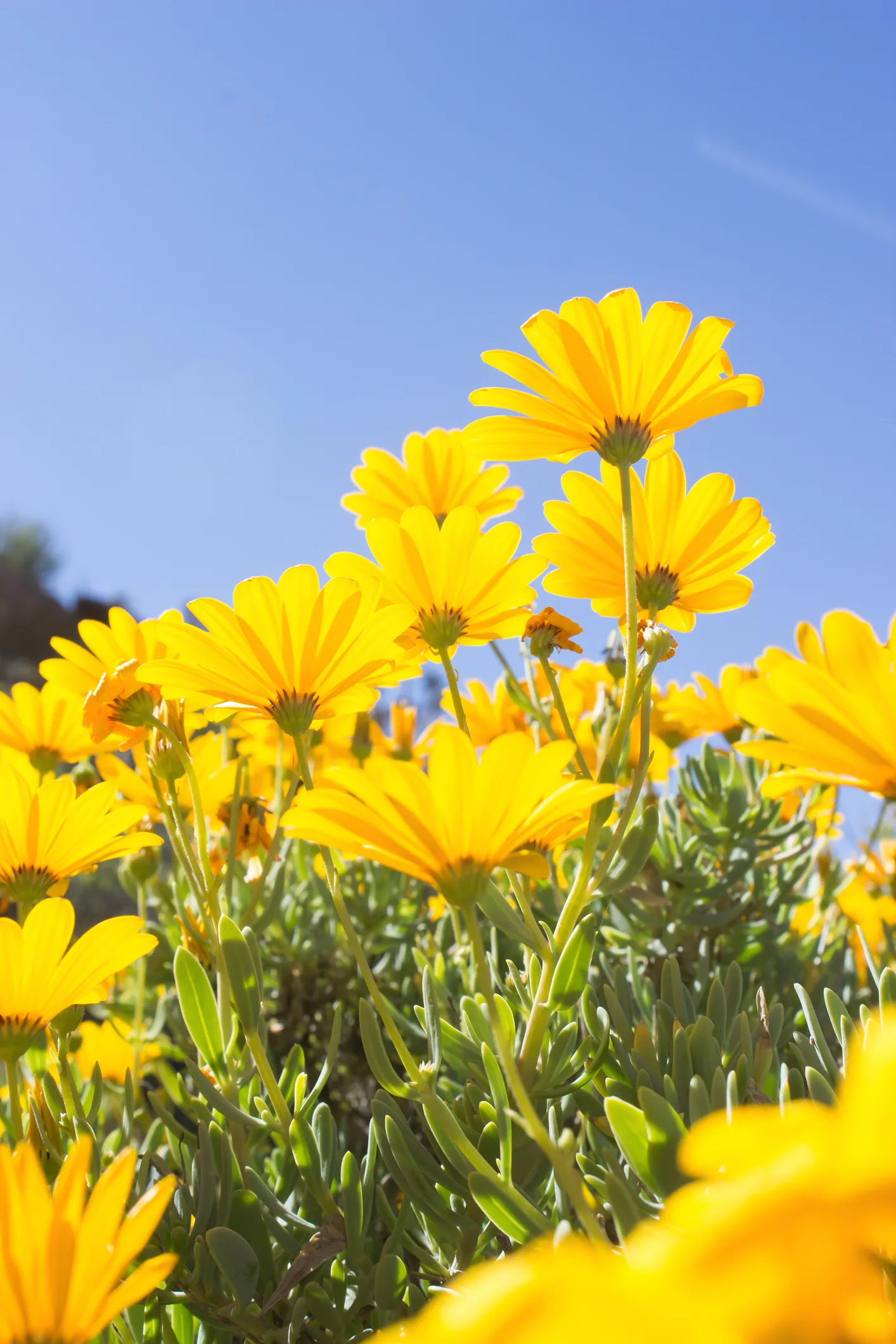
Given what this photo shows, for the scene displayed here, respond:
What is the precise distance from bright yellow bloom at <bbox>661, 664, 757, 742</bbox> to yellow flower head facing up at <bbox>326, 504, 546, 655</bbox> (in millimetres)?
1058

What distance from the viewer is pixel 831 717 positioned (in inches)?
25.3

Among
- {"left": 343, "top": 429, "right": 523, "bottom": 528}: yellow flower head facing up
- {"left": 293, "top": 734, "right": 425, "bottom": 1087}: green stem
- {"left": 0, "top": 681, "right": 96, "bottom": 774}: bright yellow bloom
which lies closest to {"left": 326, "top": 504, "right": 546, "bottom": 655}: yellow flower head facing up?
{"left": 293, "top": 734, "right": 425, "bottom": 1087}: green stem

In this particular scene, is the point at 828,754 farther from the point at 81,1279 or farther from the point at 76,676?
the point at 76,676

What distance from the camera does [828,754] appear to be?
645 millimetres

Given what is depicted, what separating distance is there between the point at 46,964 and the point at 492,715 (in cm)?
109

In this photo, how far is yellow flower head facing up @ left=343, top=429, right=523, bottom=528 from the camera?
4.48 ft

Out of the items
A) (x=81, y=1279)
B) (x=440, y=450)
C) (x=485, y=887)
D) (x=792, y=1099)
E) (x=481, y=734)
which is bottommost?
(x=792, y=1099)

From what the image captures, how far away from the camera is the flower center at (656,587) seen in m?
0.99

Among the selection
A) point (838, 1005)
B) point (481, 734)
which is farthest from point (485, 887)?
point (481, 734)

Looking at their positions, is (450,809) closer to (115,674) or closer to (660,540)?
(660,540)

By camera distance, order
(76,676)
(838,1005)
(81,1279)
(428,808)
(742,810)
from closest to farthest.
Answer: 1. (81,1279)
2. (428,808)
3. (838,1005)
4. (76,676)
5. (742,810)

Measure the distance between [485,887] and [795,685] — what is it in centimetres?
25

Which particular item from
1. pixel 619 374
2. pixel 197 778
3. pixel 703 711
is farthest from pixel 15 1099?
pixel 703 711

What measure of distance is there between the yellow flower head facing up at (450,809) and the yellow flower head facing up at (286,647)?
273mm
